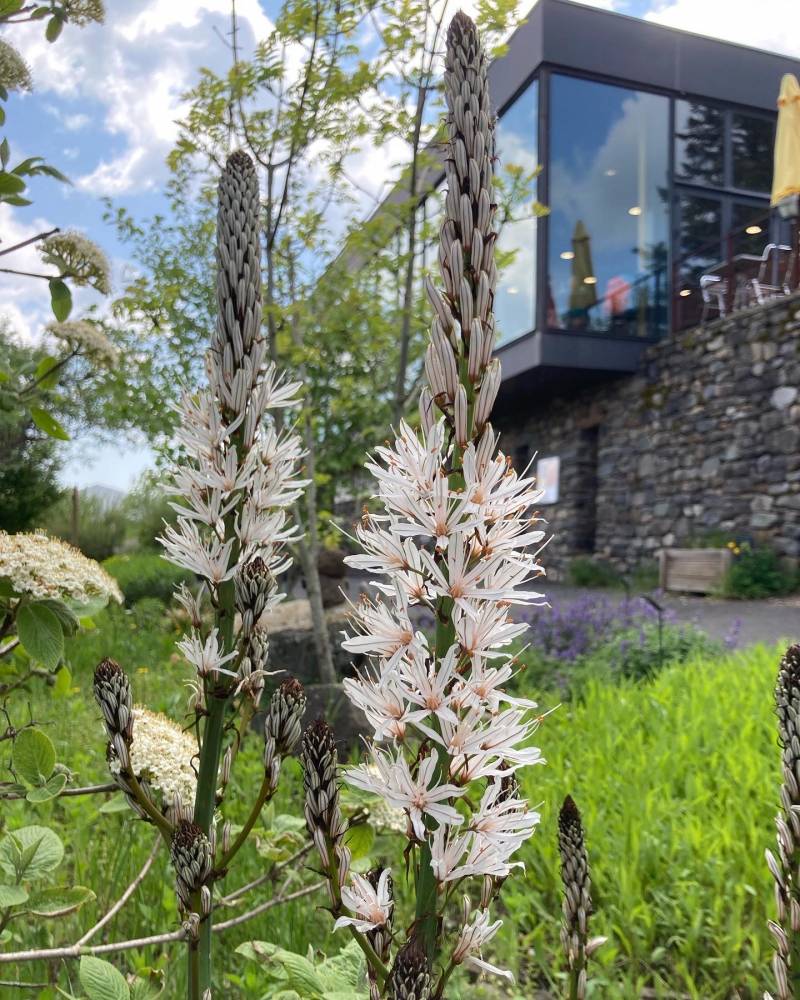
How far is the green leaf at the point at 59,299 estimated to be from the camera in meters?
2.44

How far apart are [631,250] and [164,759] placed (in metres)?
17.6

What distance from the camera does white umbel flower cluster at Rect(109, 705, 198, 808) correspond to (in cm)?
184

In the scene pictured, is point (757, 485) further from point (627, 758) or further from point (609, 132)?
point (627, 758)

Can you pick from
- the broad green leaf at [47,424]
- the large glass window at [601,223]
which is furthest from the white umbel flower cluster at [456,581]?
the large glass window at [601,223]

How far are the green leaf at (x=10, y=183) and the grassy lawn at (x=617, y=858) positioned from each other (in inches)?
57.2

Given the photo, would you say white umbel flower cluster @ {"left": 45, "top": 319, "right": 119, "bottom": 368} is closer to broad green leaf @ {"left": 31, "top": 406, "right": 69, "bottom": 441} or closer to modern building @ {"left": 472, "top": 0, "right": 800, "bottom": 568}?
broad green leaf @ {"left": 31, "top": 406, "right": 69, "bottom": 441}

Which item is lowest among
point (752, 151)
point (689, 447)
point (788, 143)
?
point (689, 447)

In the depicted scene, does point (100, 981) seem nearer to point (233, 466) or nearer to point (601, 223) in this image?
point (233, 466)

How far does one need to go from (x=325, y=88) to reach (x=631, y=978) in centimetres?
601

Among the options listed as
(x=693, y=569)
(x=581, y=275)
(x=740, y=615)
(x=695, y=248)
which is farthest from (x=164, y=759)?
(x=695, y=248)

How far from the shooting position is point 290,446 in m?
1.40

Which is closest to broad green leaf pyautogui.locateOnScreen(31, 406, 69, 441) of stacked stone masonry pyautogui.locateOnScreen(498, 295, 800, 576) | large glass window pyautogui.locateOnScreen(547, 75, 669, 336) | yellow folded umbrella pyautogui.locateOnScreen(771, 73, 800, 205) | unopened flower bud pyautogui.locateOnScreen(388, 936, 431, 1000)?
unopened flower bud pyautogui.locateOnScreen(388, 936, 431, 1000)

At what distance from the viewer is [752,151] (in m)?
19.5

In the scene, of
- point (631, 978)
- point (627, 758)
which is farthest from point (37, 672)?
point (627, 758)
